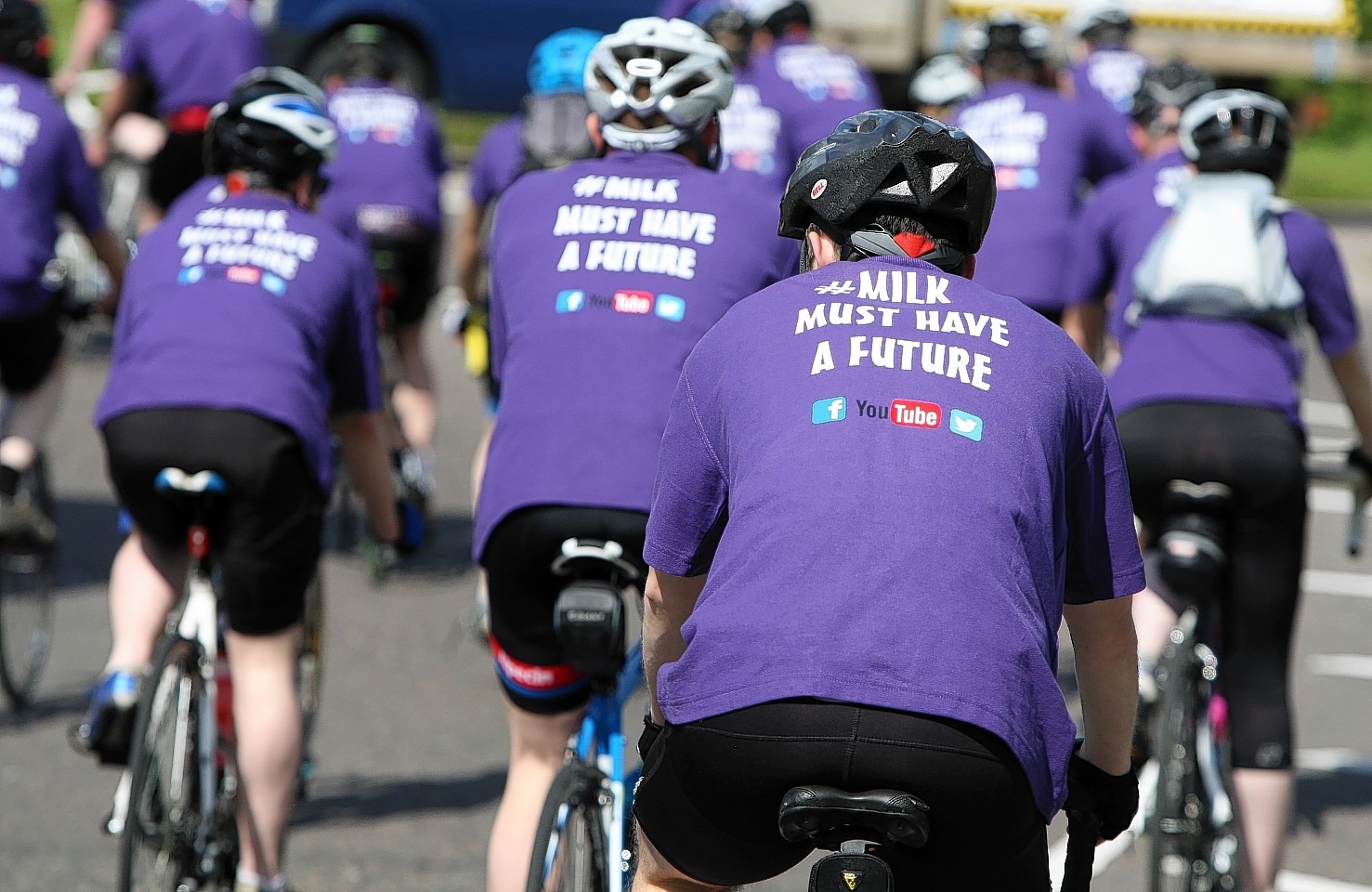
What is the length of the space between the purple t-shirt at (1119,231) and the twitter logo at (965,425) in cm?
290

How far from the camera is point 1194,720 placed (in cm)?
509

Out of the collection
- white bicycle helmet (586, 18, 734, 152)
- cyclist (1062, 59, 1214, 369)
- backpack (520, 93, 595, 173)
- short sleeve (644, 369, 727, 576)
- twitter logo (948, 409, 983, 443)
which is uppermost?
backpack (520, 93, 595, 173)

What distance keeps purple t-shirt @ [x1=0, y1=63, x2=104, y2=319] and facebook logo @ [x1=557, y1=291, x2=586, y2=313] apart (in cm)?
315

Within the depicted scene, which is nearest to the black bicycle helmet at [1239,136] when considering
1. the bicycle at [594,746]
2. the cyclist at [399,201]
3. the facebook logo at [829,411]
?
the bicycle at [594,746]

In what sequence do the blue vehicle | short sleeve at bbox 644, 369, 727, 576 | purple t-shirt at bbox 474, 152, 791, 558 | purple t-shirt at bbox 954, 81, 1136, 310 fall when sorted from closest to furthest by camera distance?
short sleeve at bbox 644, 369, 727, 576
purple t-shirt at bbox 474, 152, 791, 558
purple t-shirt at bbox 954, 81, 1136, 310
the blue vehicle

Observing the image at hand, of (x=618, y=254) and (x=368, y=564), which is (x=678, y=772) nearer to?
(x=618, y=254)

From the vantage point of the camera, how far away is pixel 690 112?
14.8 ft

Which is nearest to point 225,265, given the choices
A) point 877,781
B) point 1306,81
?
point 877,781

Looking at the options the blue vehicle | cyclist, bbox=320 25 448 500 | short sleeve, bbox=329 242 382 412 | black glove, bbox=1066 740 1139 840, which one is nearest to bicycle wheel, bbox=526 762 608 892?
black glove, bbox=1066 740 1139 840

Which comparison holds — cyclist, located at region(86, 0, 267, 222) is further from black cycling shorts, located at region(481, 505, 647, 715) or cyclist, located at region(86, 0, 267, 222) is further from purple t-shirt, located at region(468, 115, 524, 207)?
black cycling shorts, located at region(481, 505, 647, 715)

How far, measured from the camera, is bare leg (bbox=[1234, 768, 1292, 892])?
5.13 metres

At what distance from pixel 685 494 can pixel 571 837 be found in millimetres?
1155

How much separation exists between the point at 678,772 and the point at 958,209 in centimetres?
97

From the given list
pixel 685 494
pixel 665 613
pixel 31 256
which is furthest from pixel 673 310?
pixel 31 256
